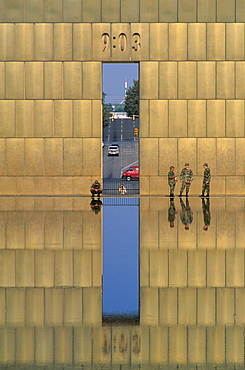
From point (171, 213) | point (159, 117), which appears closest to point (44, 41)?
point (159, 117)

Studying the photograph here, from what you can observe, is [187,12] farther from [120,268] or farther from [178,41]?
[120,268]

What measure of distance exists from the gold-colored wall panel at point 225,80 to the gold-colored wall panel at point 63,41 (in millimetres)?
8443

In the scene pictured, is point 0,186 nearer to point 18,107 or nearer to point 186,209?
point 18,107

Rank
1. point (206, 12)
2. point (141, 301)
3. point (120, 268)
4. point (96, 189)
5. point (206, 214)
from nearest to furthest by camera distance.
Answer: point (141, 301) < point (120, 268) < point (206, 214) < point (96, 189) < point (206, 12)

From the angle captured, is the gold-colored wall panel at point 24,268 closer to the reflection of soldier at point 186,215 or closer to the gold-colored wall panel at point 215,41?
the reflection of soldier at point 186,215

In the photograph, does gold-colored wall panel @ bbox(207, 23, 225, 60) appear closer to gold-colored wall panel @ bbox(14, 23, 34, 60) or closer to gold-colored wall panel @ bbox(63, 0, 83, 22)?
gold-colored wall panel @ bbox(63, 0, 83, 22)

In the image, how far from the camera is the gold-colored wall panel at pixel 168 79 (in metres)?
41.9

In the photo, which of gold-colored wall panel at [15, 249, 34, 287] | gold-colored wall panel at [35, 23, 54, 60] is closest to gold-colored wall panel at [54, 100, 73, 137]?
gold-colored wall panel at [35, 23, 54, 60]

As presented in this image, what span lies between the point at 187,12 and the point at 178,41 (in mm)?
1668

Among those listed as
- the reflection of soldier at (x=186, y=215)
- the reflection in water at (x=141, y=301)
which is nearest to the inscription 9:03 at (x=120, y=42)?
the reflection of soldier at (x=186, y=215)

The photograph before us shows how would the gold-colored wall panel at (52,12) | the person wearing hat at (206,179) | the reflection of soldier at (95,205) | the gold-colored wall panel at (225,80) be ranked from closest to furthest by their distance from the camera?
the reflection of soldier at (95,205), the person wearing hat at (206,179), the gold-colored wall panel at (52,12), the gold-colored wall panel at (225,80)

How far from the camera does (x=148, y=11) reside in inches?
1642

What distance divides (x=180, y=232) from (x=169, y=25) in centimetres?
2317

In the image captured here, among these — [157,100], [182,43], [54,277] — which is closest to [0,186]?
[157,100]
